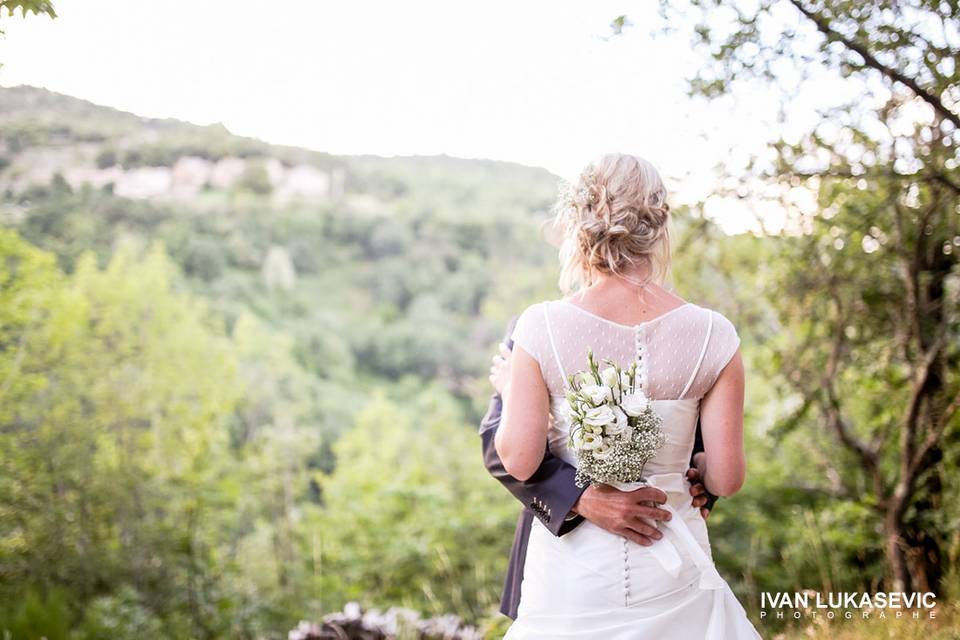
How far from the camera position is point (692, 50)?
10.7 feet

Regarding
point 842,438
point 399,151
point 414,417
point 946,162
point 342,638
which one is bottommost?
point 414,417

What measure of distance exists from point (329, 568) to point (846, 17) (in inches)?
273

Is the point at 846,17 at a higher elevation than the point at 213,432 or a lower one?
higher

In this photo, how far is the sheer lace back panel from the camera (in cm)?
213

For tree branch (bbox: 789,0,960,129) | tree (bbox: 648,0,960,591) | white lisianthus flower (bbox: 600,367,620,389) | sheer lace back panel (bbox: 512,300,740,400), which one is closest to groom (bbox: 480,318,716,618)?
sheer lace back panel (bbox: 512,300,740,400)

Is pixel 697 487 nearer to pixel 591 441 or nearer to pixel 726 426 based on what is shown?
pixel 726 426

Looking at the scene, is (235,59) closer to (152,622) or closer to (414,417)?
(414,417)

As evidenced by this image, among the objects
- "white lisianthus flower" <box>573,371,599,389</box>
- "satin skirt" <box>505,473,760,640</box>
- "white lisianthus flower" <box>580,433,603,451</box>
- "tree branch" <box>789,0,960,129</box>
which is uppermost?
"tree branch" <box>789,0,960,129</box>

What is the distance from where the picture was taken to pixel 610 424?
6.28 feet

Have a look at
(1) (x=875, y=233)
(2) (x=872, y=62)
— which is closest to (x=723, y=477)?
(2) (x=872, y=62)

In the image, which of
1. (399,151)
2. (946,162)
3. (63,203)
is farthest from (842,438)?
(399,151)

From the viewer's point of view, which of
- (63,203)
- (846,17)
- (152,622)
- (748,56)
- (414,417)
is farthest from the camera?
(414,417)

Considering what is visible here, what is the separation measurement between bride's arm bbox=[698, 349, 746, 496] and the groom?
0.27 ft

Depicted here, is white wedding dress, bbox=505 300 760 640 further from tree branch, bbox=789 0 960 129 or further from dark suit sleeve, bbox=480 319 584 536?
tree branch, bbox=789 0 960 129
